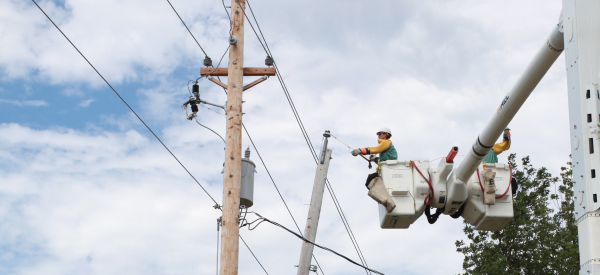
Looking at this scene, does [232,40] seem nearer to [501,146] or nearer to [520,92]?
[501,146]

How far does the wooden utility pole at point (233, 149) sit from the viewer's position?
8.90 meters

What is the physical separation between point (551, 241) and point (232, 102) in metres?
17.0

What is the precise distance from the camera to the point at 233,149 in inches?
373

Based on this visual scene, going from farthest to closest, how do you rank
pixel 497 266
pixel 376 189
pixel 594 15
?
pixel 497 266
pixel 376 189
pixel 594 15

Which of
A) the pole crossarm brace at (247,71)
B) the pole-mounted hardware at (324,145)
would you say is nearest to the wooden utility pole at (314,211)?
the pole-mounted hardware at (324,145)

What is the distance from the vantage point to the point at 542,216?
2367 centimetres

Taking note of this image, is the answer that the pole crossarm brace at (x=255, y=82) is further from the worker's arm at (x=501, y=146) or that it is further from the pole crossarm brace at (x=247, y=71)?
the worker's arm at (x=501, y=146)

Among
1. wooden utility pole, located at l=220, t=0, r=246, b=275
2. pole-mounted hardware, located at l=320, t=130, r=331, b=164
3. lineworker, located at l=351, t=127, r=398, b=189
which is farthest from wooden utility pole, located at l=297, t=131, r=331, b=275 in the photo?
wooden utility pole, located at l=220, t=0, r=246, b=275

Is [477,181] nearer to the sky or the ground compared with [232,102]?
nearer to the ground

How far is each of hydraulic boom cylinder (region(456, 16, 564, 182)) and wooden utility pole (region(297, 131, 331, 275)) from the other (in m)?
4.46

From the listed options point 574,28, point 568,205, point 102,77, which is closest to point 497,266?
point 568,205

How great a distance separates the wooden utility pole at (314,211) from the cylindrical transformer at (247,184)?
2.37m

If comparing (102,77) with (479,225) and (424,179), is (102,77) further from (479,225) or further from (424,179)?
(479,225)

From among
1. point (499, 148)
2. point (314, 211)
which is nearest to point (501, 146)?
point (499, 148)
